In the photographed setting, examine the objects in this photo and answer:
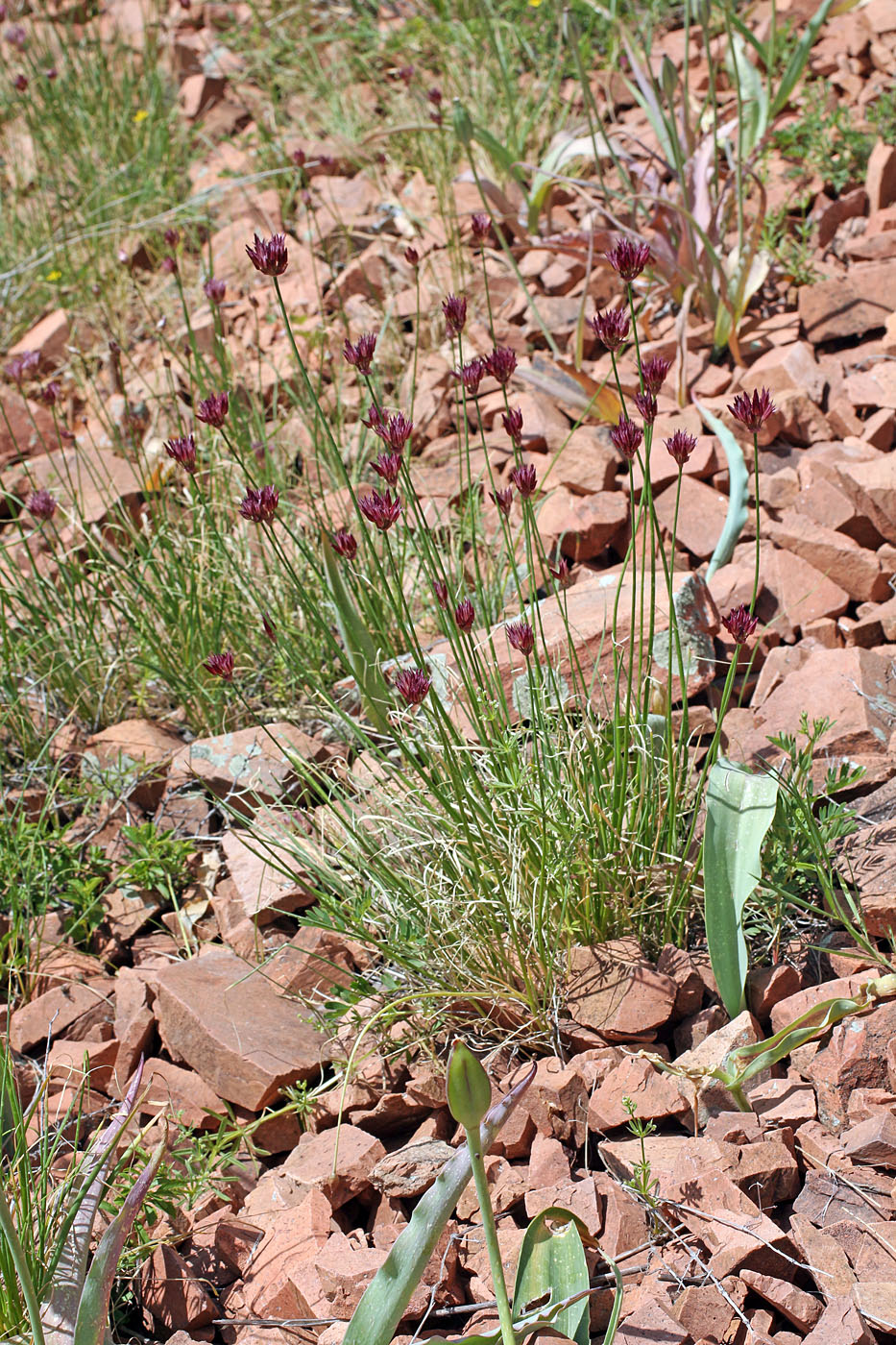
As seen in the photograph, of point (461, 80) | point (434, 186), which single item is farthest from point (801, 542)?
point (461, 80)

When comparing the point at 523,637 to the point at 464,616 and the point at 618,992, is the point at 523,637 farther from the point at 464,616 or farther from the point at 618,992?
the point at 618,992

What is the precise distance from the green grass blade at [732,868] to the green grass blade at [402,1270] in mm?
474

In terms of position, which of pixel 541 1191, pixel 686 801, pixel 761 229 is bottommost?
pixel 541 1191

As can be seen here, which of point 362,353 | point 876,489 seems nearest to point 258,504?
point 362,353

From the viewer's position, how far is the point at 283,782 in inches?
87.7

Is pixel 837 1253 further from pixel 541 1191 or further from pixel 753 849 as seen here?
pixel 753 849

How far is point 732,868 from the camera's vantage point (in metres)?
1.58

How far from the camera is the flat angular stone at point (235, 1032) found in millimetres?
1716

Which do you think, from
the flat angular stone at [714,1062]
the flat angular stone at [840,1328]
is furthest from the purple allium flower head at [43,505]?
the flat angular stone at [840,1328]

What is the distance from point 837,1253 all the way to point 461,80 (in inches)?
157

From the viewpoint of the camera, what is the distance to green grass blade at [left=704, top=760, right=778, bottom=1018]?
1.56 meters

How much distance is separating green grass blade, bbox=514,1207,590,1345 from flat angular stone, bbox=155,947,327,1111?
53 cm

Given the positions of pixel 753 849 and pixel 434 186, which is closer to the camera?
pixel 753 849

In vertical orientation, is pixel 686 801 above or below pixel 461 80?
below
